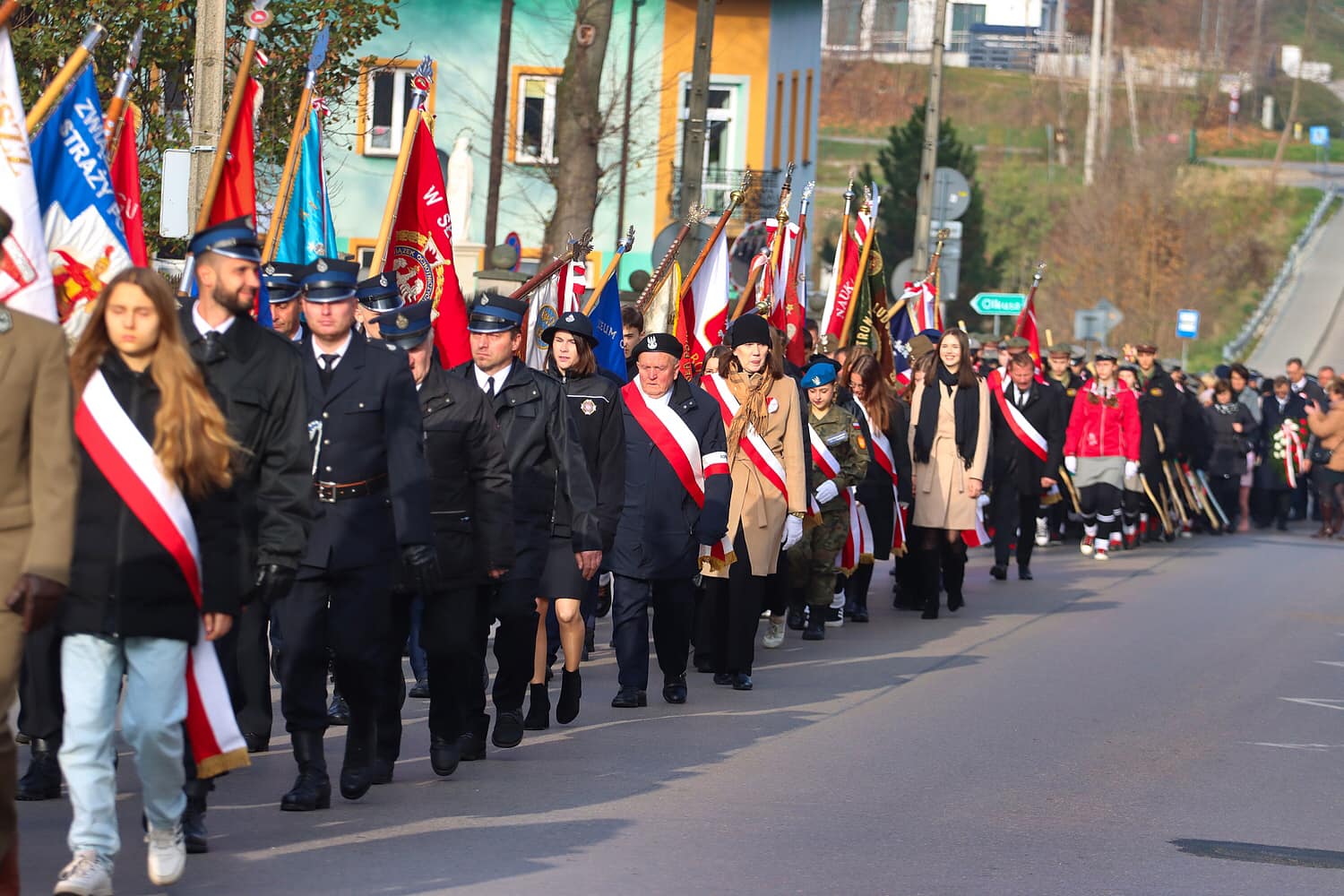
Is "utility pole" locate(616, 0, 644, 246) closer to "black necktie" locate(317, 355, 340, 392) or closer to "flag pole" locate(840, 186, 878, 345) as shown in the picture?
"flag pole" locate(840, 186, 878, 345)

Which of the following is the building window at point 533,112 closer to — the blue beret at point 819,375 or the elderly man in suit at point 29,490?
the blue beret at point 819,375

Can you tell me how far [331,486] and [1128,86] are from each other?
99575 millimetres

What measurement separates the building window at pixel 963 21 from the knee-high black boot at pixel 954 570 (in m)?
111

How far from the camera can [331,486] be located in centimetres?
799

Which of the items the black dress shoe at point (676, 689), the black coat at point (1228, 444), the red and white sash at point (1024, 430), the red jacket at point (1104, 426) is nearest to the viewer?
the black dress shoe at point (676, 689)

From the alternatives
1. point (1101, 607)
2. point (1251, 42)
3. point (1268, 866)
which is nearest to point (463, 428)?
point (1268, 866)

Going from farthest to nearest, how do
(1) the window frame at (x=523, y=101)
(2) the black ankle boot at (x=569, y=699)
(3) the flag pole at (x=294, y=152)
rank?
1. (1) the window frame at (x=523, y=101)
2. (3) the flag pole at (x=294, y=152)
3. (2) the black ankle boot at (x=569, y=699)

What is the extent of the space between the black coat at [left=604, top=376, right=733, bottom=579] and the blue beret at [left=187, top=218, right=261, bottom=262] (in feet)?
13.5

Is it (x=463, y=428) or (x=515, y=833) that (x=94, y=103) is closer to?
(x=463, y=428)

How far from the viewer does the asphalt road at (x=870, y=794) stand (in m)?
7.38

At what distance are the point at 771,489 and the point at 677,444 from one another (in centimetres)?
119

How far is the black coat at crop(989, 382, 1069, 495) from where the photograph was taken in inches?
747

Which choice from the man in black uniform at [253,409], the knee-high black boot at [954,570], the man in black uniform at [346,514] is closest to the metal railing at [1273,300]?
the knee-high black boot at [954,570]

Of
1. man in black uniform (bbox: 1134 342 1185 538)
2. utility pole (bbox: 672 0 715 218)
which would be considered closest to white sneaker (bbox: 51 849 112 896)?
utility pole (bbox: 672 0 715 218)
